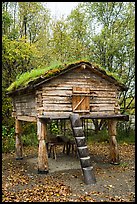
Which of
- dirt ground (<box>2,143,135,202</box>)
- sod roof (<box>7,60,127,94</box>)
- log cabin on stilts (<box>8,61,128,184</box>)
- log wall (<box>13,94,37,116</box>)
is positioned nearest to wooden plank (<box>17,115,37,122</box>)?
log cabin on stilts (<box>8,61,128,184</box>)

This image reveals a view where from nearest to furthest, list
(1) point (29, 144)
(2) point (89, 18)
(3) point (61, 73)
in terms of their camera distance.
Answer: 1. (3) point (61, 73)
2. (1) point (29, 144)
3. (2) point (89, 18)

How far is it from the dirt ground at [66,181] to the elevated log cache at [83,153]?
0.28 m

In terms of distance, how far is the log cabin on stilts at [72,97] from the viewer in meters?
11.6

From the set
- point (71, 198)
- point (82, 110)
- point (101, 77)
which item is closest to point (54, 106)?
point (82, 110)

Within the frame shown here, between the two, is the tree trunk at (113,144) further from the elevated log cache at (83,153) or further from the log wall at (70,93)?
the elevated log cache at (83,153)

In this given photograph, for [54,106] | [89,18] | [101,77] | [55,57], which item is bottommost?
[54,106]

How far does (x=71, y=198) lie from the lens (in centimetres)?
862

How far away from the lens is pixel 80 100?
12234mm

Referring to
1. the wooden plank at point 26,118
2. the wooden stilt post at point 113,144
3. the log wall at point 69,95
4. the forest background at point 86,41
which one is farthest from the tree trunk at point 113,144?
the forest background at point 86,41

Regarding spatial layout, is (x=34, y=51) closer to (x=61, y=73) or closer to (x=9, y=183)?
(x=61, y=73)

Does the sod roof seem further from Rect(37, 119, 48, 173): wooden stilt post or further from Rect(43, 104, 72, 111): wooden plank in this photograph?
Rect(37, 119, 48, 173): wooden stilt post

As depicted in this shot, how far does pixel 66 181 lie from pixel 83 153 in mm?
1218

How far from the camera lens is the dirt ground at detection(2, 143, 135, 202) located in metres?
8.75

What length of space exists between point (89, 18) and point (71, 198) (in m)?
16.8
